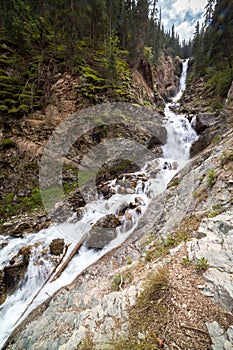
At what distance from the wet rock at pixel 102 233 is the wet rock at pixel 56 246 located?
3.23 feet

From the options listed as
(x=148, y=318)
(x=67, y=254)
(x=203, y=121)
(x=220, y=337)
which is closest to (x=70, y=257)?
(x=67, y=254)

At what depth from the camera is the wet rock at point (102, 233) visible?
6.20 m

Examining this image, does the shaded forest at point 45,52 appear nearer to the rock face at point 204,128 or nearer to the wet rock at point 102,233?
the rock face at point 204,128

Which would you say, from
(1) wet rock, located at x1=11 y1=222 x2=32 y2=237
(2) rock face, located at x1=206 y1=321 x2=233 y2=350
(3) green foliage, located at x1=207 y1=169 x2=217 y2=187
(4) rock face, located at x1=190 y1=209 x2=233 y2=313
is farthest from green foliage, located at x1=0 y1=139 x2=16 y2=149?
(2) rock face, located at x1=206 y1=321 x2=233 y2=350

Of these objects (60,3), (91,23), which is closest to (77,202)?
(60,3)

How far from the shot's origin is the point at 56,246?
624cm

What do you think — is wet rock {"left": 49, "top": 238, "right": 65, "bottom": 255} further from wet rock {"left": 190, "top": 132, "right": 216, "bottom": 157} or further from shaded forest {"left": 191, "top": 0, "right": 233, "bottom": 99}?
shaded forest {"left": 191, "top": 0, "right": 233, "bottom": 99}

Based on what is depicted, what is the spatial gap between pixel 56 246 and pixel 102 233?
191 centimetres

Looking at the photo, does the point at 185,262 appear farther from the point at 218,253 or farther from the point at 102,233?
the point at 102,233

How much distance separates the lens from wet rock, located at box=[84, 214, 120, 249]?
20.4 ft

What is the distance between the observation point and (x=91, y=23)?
52.3ft

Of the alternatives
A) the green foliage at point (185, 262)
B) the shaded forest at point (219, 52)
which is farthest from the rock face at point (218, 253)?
the shaded forest at point (219, 52)

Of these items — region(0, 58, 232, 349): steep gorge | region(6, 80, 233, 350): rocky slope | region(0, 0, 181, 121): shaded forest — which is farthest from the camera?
region(0, 0, 181, 121): shaded forest

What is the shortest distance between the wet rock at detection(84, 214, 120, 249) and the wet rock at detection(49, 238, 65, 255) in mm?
983
